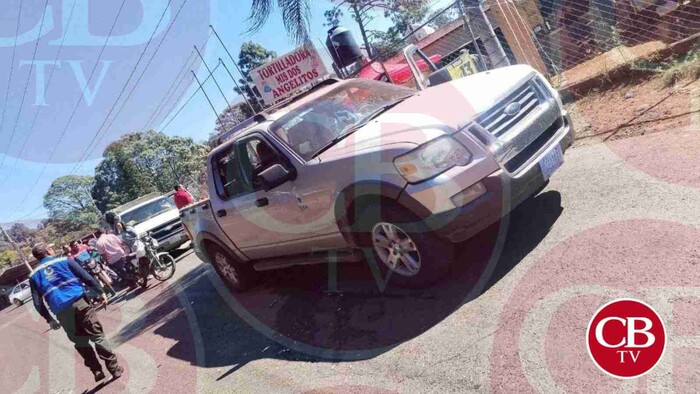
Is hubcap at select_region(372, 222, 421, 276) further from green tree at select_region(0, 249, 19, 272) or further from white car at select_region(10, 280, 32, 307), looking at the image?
green tree at select_region(0, 249, 19, 272)

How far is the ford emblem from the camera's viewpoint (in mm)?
4344

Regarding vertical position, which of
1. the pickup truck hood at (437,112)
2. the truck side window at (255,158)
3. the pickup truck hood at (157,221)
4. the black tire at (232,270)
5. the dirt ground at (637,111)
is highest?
the truck side window at (255,158)

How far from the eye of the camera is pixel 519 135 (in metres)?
4.22

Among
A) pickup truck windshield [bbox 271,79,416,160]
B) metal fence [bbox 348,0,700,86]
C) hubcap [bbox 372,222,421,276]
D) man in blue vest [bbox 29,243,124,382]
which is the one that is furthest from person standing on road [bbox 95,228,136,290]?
hubcap [bbox 372,222,421,276]

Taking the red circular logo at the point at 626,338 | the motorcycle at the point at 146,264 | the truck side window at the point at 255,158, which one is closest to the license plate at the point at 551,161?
the red circular logo at the point at 626,338

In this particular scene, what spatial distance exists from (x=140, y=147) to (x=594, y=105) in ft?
185

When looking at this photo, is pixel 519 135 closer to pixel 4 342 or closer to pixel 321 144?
pixel 321 144

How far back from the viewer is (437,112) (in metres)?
4.45

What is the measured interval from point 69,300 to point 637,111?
7216mm

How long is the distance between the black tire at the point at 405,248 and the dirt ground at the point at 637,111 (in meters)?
3.07

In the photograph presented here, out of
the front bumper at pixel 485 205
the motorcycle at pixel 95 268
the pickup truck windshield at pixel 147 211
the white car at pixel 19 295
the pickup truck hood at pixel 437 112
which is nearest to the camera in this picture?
the front bumper at pixel 485 205

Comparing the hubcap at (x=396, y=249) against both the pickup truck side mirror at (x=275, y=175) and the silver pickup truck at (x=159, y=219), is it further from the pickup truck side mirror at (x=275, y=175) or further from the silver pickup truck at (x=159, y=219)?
the silver pickup truck at (x=159, y=219)

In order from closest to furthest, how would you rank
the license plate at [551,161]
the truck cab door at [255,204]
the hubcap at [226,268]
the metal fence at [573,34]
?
1. the license plate at [551,161]
2. the truck cab door at [255,204]
3. the hubcap at [226,268]
4. the metal fence at [573,34]

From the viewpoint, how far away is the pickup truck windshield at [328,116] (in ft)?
16.7
